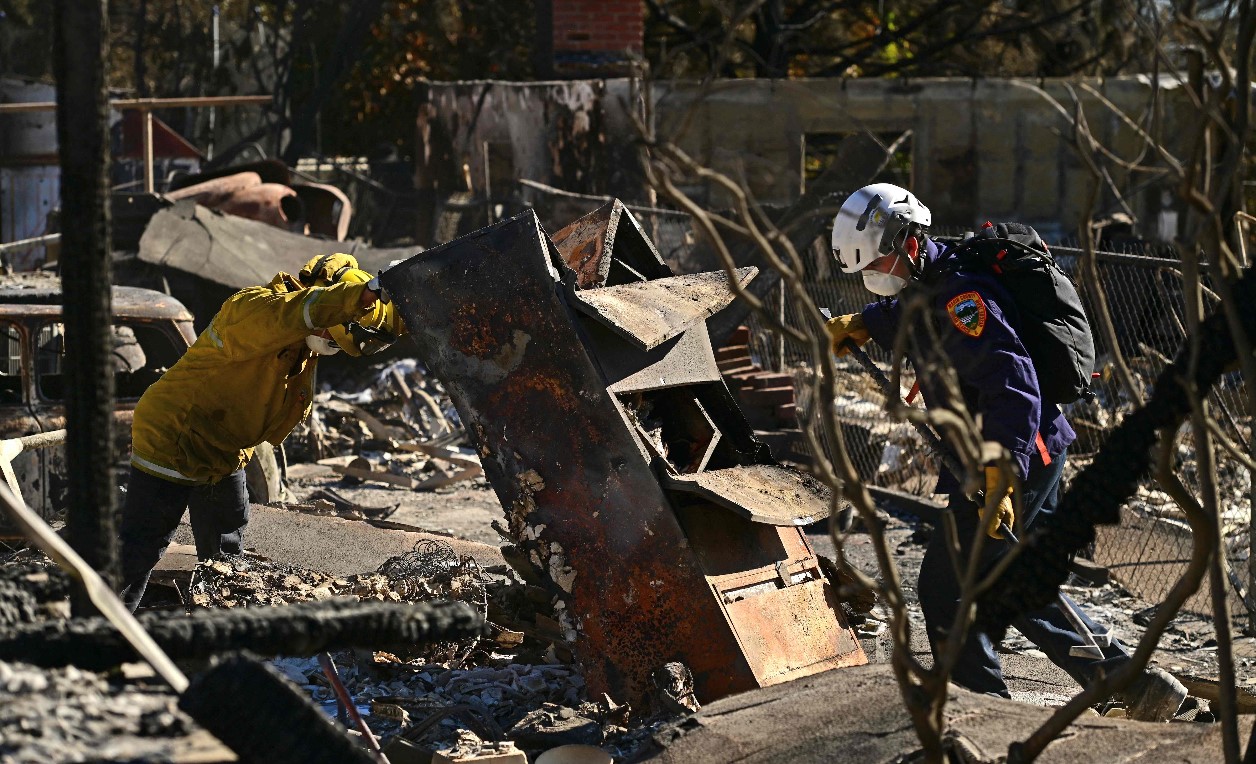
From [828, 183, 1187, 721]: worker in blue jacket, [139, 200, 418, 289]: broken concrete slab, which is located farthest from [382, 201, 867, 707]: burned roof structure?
[139, 200, 418, 289]: broken concrete slab

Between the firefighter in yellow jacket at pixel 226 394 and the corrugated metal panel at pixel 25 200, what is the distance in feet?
41.0

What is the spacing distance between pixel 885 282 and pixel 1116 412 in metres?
4.45

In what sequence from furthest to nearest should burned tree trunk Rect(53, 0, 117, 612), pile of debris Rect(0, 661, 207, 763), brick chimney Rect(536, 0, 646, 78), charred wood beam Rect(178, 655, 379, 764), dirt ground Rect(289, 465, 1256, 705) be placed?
brick chimney Rect(536, 0, 646, 78) → dirt ground Rect(289, 465, 1256, 705) → burned tree trunk Rect(53, 0, 117, 612) → charred wood beam Rect(178, 655, 379, 764) → pile of debris Rect(0, 661, 207, 763)

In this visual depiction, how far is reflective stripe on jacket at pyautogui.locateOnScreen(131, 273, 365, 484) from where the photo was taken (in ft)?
16.9

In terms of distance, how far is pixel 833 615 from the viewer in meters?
4.76

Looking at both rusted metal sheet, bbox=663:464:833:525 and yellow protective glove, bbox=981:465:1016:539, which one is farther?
rusted metal sheet, bbox=663:464:833:525

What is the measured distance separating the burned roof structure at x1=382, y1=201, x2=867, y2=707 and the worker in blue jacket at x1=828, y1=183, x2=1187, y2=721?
46 cm

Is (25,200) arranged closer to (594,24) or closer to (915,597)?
(594,24)

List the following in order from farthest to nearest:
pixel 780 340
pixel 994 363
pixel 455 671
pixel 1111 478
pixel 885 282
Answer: pixel 780 340 < pixel 455 671 < pixel 885 282 < pixel 994 363 < pixel 1111 478

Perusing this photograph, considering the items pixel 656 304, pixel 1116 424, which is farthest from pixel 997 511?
pixel 1116 424

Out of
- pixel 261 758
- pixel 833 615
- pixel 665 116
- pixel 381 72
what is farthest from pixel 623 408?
pixel 381 72

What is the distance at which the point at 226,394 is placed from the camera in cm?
530

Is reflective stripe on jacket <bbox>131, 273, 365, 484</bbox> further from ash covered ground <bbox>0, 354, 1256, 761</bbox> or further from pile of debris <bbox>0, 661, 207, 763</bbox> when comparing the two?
pile of debris <bbox>0, 661, 207, 763</bbox>

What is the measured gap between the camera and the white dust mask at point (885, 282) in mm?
4934
